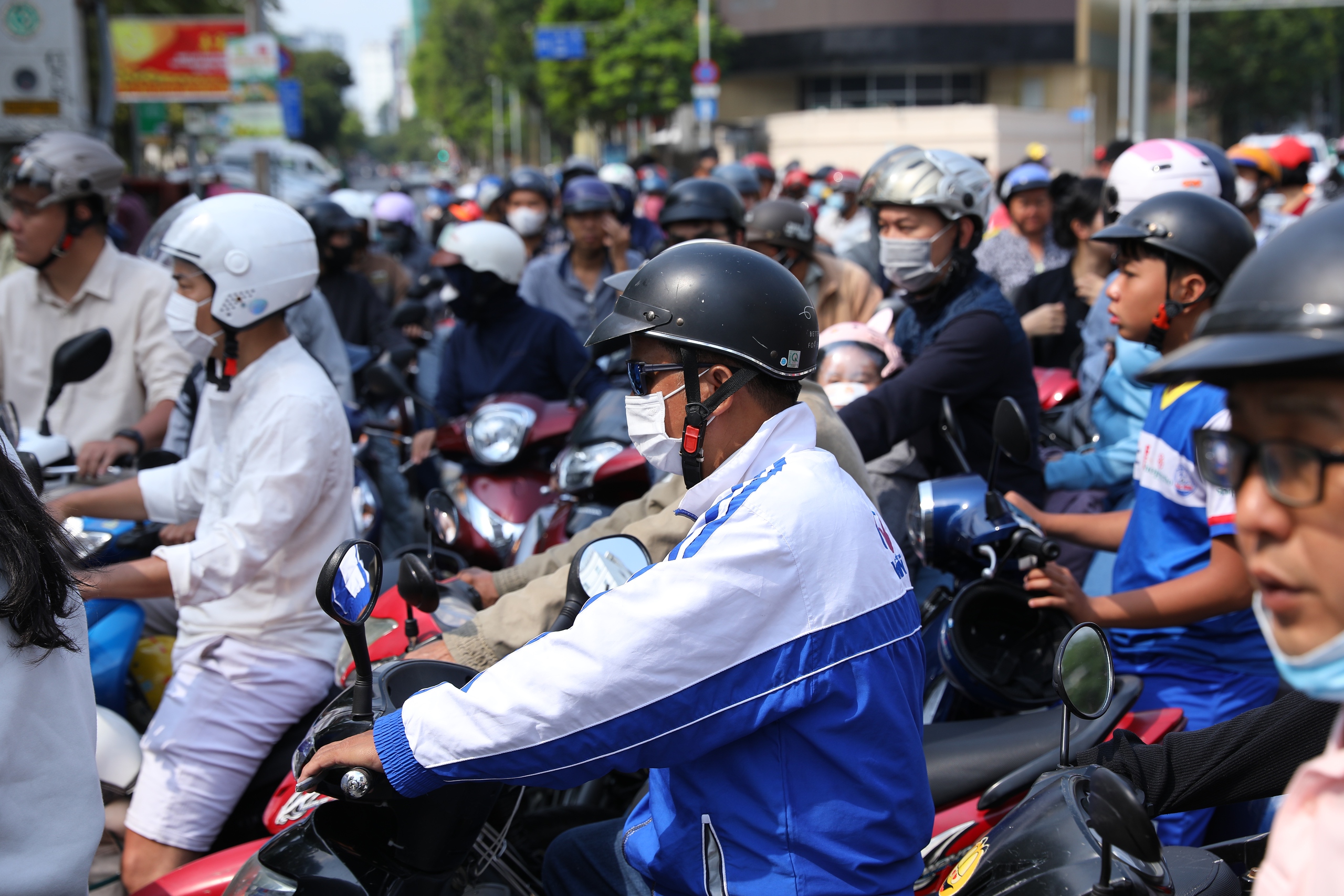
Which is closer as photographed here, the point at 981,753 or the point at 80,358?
the point at 981,753

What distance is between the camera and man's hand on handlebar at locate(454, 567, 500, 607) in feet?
11.3

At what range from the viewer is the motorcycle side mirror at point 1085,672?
2146 millimetres

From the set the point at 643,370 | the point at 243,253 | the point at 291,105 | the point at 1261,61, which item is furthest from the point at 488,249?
the point at 1261,61

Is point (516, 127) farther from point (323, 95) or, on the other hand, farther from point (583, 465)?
point (583, 465)

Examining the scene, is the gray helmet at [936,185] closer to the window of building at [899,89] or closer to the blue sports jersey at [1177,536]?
the blue sports jersey at [1177,536]

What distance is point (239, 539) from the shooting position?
315cm

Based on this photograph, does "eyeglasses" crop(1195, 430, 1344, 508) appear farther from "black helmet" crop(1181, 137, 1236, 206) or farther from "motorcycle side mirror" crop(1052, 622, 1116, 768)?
"black helmet" crop(1181, 137, 1236, 206)

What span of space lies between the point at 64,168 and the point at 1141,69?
23462 millimetres

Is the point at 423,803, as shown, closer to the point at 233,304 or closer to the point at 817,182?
the point at 233,304

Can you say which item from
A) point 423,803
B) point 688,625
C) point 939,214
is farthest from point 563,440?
point 688,625

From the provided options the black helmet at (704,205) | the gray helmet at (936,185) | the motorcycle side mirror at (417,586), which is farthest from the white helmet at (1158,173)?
the motorcycle side mirror at (417,586)

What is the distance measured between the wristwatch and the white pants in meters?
1.21

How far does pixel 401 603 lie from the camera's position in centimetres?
325

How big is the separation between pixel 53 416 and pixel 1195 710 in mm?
4500
